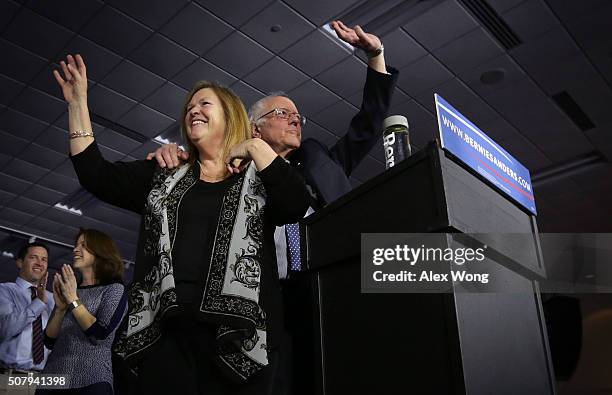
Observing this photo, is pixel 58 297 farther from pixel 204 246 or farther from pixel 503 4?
pixel 503 4

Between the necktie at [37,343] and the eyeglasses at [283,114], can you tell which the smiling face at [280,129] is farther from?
the necktie at [37,343]

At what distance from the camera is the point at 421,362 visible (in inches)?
29.6

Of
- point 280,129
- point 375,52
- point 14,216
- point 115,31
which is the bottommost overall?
point 280,129

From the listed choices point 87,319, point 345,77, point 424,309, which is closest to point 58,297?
point 87,319

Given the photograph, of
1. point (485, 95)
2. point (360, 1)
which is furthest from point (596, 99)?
point (360, 1)

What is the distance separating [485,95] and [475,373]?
4838 mm

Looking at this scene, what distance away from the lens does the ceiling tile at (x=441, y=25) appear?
4078 millimetres

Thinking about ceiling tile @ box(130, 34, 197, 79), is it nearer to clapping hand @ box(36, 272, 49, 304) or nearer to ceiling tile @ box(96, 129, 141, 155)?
ceiling tile @ box(96, 129, 141, 155)

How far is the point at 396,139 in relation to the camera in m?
1.07

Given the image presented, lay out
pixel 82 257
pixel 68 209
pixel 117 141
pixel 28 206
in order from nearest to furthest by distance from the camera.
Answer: pixel 82 257, pixel 117 141, pixel 28 206, pixel 68 209

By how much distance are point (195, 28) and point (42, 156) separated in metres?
3.12

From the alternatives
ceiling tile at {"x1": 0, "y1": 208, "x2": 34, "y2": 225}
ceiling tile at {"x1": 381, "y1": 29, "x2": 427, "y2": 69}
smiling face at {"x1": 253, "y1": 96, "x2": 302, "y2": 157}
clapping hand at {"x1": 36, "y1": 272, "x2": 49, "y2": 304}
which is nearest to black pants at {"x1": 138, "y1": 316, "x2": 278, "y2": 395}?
smiling face at {"x1": 253, "y1": 96, "x2": 302, "y2": 157}

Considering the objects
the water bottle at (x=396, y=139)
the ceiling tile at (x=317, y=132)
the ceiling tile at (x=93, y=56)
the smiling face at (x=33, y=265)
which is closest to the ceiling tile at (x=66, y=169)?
the ceiling tile at (x=93, y=56)

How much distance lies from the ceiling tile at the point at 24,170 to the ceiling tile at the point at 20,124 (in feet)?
1.91
